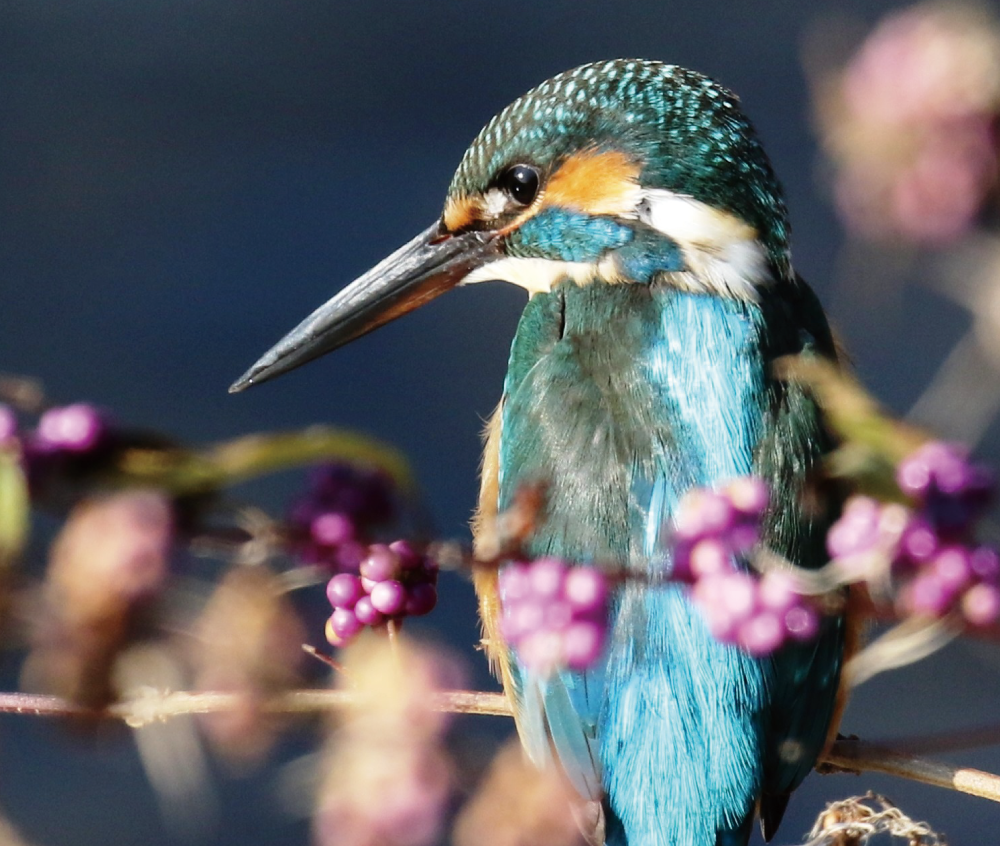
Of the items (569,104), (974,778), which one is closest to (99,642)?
(974,778)

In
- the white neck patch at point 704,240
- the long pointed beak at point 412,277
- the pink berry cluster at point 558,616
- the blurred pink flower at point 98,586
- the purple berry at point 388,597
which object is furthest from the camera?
the long pointed beak at point 412,277

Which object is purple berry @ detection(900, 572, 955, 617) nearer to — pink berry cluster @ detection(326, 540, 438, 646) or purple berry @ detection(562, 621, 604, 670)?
purple berry @ detection(562, 621, 604, 670)

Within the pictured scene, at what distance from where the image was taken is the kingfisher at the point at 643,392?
113 centimetres

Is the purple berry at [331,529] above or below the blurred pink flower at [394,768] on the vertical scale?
above

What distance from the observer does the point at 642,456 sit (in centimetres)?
117

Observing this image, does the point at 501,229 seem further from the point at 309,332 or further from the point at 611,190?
the point at 309,332

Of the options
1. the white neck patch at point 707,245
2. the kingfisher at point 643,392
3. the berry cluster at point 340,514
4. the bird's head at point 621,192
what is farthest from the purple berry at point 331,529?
the white neck patch at point 707,245

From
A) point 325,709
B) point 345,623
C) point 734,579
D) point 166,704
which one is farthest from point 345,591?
point 734,579

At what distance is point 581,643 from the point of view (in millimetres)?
396

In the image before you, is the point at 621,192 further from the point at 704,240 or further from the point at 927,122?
the point at 927,122

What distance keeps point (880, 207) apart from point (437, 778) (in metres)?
0.21

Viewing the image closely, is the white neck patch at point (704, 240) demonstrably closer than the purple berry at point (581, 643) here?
No

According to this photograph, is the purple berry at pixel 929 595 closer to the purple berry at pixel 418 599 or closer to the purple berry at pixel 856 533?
the purple berry at pixel 856 533

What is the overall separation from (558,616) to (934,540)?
0.12 meters
